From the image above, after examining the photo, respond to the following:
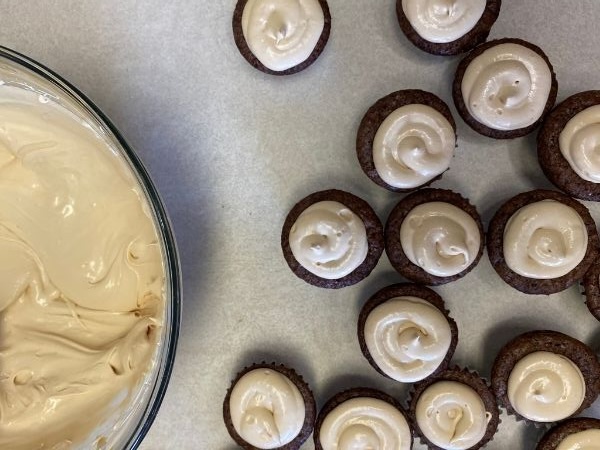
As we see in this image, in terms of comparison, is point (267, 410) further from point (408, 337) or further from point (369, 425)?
point (408, 337)

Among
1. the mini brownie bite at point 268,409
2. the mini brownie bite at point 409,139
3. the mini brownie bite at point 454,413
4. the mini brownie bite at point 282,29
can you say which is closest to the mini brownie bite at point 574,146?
the mini brownie bite at point 409,139

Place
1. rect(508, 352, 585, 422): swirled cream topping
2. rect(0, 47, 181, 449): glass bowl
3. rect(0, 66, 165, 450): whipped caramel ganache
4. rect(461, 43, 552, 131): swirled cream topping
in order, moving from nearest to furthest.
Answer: rect(0, 47, 181, 449): glass bowl, rect(0, 66, 165, 450): whipped caramel ganache, rect(461, 43, 552, 131): swirled cream topping, rect(508, 352, 585, 422): swirled cream topping

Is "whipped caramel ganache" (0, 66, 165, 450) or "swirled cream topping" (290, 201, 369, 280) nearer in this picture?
"whipped caramel ganache" (0, 66, 165, 450)

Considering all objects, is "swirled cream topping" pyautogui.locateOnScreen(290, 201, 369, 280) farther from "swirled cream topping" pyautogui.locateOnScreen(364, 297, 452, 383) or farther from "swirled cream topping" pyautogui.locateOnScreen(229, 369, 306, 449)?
"swirled cream topping" pyautogui.locateOnScreen(229, 369, 306, 449)

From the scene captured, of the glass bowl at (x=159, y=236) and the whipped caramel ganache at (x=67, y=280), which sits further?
the whipped caramel ganache at (x=67, y=280)

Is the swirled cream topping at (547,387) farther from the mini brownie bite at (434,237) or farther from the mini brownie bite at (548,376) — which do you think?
the mini brownie bite at (434,237)

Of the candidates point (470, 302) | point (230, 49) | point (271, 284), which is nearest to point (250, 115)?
point (230, 49)

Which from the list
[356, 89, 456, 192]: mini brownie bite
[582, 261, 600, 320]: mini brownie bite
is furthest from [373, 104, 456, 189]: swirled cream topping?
[582, 261, 600, 320]: mini brownie bite

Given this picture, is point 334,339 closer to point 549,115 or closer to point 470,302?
point 470,302
